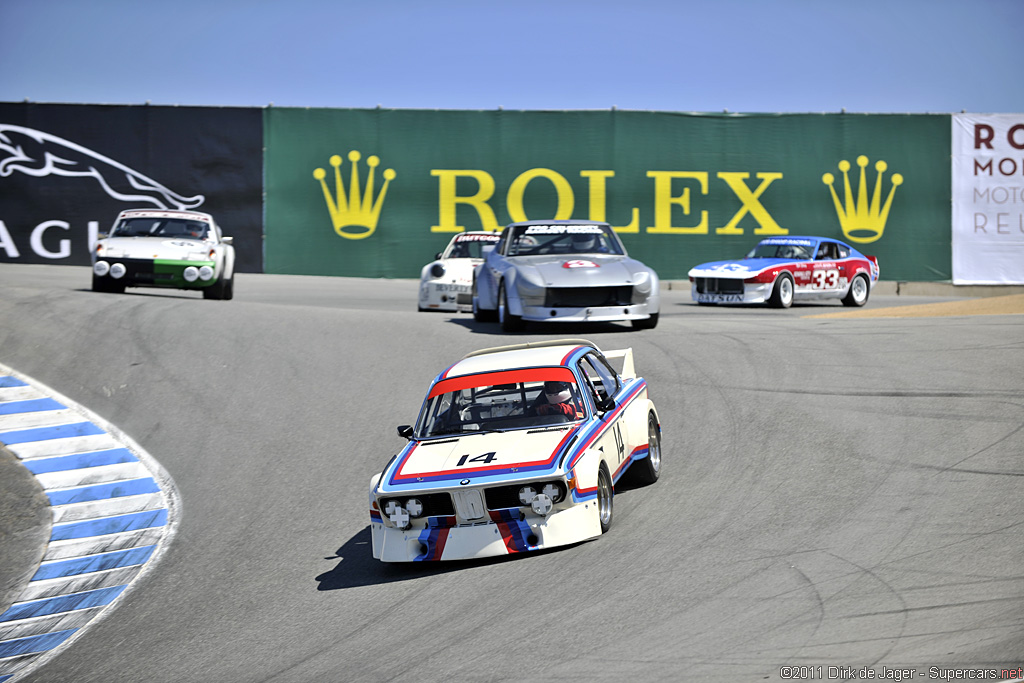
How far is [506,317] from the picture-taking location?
13008mm

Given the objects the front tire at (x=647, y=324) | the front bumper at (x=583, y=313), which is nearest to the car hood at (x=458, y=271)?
the front bumper at (x=583, y=313)

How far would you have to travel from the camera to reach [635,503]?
24.3ft

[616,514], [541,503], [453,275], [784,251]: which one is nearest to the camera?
[541,503]

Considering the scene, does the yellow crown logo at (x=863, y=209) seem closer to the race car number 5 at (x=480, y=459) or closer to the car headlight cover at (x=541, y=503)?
the race car number 5 at (x=480, y=459)

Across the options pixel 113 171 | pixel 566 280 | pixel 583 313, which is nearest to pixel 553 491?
pixel 583 313

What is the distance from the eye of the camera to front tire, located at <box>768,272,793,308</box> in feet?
60.1

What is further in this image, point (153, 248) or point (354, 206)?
point (354, 206)

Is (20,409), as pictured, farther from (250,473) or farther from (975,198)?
(975,198)

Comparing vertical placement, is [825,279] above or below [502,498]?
above

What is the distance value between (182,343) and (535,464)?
298 inches

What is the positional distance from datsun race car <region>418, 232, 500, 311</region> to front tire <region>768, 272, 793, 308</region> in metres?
5.30

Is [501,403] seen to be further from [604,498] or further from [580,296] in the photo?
[580,296]

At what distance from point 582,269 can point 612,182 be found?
14.6 m

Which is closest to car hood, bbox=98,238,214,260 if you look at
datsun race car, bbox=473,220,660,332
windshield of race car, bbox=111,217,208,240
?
windshield of race car, bbox=111,217,208,240
